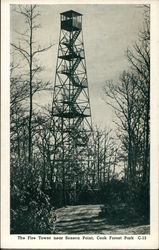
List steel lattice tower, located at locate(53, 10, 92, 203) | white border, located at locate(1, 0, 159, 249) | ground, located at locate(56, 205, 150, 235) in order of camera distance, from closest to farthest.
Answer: white border, located at locate(1, 0, 159, 249)
ground, located at locate(56, 205, 150, 235)
steel lattice tower, located at locate(53, 10, 92, 203)

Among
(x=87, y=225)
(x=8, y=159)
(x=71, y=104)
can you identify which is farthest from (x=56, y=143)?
(x=8, y=159)

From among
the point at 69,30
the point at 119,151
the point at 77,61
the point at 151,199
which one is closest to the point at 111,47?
the point at 69,30

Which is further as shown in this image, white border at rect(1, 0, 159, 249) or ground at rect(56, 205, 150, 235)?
ground at rect(56, 205, 150, 235)

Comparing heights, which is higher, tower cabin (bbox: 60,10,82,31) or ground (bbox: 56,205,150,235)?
tower cabin (bbox: 60,10,82,31)

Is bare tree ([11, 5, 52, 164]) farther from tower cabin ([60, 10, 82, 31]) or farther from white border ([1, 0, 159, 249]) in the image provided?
tower cabin ([60, 10, 82, 31])

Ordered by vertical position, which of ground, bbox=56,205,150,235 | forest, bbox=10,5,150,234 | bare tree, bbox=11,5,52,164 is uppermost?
bare tree, bbox=11,5,52,164

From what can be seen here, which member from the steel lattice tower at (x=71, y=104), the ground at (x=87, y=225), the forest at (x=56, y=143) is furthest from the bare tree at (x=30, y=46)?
the ground at (x=87, y=225)

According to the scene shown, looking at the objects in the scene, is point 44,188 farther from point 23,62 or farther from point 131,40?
point 131,40

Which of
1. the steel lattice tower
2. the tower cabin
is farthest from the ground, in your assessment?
the tower cabin

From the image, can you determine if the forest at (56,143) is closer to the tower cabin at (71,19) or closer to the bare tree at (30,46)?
the bare tree at (30,46)
